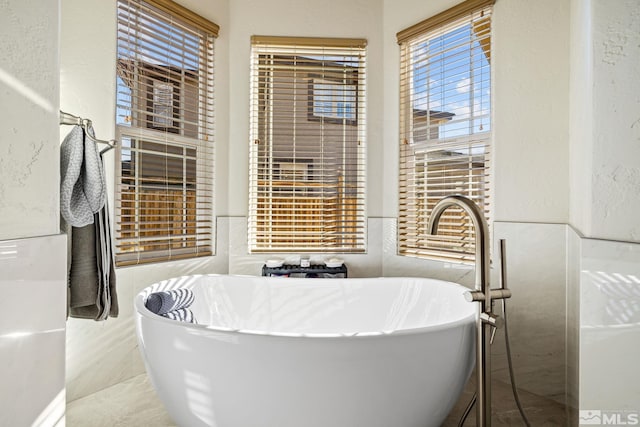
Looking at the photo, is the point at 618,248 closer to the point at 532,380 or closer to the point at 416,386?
the point at 416,386

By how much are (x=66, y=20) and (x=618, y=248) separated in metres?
2.61

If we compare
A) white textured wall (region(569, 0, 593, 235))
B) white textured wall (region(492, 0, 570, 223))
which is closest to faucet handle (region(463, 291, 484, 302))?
white textured wall (region(569, 0, 593, 235))

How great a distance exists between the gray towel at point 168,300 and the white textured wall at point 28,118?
72cm

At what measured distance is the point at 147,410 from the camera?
197 centimetres

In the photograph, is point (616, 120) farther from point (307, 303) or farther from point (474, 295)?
point (307, 303)

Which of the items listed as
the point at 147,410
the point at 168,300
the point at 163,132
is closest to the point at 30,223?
the point at 168,300

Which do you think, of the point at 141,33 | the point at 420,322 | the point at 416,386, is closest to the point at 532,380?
the point at 420,322

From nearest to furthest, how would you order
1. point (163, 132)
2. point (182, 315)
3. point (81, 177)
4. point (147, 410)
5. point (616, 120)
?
1. point (616, 120)
2. point (81, 177)
3. point (147, 410)
4. point (182, 315)
5. point (163, 132)

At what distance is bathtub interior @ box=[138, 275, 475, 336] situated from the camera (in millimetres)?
2260

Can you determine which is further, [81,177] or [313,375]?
[81,177]

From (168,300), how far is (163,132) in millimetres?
1134

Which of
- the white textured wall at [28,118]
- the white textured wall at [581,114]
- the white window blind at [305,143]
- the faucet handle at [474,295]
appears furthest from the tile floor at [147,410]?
the white window blind at [305,143]

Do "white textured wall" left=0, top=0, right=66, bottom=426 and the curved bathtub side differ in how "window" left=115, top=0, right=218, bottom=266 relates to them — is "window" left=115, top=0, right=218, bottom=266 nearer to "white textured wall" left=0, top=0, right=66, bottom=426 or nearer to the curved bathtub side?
"white textured wall" left=0, top=0, right=66, bottom=426

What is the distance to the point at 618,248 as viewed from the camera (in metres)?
1.01
